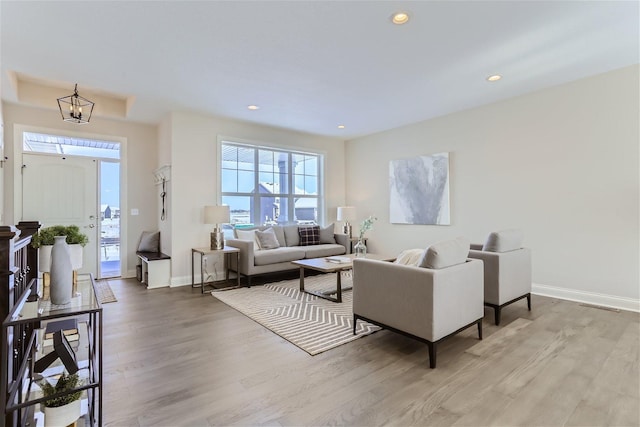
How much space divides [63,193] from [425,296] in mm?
5401

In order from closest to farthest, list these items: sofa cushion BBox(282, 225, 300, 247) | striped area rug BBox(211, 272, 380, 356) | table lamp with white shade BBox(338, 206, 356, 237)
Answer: striped area rug BBox(211, 272, 380, 356) < sofa cushion BBox(282, 225, 300, 247) < table lamp with white shade BBox(338, 206, 356, 237)

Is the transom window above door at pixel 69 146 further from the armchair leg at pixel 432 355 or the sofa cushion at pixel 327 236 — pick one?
the armchair leg at pixel 432 355

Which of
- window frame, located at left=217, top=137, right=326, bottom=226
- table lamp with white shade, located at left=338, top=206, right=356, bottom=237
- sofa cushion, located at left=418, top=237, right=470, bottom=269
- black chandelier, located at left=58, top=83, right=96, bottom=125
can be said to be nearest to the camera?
sofa cushion, located at left=418, top=237, right=470, bottom=269

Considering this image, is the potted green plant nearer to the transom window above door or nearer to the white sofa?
the white sofa

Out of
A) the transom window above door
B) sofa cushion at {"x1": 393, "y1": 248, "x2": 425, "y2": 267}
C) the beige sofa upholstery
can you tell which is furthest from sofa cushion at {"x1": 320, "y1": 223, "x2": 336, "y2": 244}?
the transom window above door

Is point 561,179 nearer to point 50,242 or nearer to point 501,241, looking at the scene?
point 501,241

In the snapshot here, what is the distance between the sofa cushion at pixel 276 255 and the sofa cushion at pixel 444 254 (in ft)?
9.08

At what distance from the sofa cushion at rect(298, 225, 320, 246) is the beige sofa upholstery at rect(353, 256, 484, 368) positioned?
2.96m

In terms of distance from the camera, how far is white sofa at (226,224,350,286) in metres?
4.58

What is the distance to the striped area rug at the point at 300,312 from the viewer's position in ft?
8.91

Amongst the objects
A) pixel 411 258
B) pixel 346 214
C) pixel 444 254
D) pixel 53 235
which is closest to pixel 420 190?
pixel 346 214

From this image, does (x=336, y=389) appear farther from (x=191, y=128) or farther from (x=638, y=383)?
(x=191, y=128)

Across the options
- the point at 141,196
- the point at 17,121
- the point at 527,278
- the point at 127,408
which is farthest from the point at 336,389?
the point at 17,121

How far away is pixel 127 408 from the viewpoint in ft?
5.82
